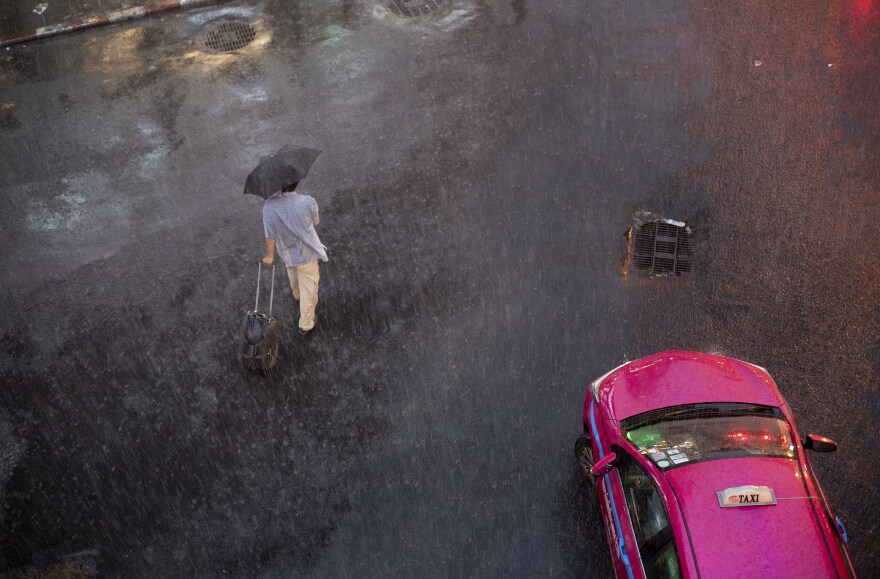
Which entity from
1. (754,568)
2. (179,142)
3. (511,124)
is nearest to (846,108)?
(511,124)

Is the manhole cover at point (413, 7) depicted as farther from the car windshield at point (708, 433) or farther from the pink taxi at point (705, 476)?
the car windshield at point (708, 433)

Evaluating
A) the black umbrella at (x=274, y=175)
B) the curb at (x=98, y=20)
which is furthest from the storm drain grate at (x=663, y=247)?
the curb at (x=98, y=20)

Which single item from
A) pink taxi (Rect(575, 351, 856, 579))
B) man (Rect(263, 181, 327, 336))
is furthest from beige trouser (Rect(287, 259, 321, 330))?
pink taxi (Rect(575, 351, 856, 579))

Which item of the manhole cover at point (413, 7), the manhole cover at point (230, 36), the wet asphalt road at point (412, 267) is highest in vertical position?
the manhole cover at point (413, 7)

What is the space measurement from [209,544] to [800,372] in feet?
19.5

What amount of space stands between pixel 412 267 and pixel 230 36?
20.5 ft

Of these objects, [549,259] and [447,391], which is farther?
[549,259]

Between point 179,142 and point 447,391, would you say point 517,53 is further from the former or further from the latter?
point 447,391

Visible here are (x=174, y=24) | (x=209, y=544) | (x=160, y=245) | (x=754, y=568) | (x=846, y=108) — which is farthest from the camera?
(x=174, y=24)

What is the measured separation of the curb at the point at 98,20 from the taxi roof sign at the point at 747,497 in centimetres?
1196

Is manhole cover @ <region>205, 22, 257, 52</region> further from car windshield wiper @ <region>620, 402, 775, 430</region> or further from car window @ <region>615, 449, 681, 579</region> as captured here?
car window @ <region>615, 449, 681, 579</region>

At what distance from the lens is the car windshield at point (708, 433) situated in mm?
5547

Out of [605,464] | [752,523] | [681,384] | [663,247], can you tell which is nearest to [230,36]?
[663,247]

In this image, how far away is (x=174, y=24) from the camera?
501 inches
